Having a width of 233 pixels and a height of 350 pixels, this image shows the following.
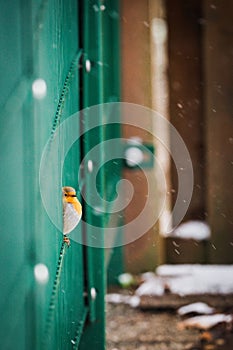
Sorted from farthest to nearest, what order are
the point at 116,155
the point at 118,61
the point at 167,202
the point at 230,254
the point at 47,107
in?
the point at 167,202, the point at 230,254, the point at 118,61, the point at 116,155, the point at 47,107

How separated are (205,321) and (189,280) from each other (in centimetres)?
92

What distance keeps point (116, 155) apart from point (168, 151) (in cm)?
95

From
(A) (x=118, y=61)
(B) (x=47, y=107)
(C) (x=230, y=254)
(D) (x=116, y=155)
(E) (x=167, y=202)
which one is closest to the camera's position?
(B) (x=47, y=107)

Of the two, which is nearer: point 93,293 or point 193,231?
point 93,293

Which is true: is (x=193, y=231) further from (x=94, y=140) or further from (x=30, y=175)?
(x=30, y=175)

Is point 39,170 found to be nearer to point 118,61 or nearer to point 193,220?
point 118,61

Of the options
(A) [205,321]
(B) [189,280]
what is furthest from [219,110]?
(A) [205,321]

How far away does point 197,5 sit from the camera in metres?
4.72

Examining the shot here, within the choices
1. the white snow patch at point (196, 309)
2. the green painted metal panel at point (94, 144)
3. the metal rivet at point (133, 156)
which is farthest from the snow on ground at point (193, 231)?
the green painted metal panel at point (94, 144)

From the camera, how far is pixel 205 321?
120 inches

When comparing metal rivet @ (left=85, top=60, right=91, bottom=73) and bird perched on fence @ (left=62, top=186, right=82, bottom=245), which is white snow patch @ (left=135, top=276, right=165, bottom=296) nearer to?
metal rivet @ (left=85, top=60, right=91, bottom=73)

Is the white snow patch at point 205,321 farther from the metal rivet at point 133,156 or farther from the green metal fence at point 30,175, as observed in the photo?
the green metal fence at point 30,175

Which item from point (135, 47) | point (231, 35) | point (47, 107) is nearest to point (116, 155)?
point (135, 47)

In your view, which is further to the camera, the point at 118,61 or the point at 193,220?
the point at 193,220
